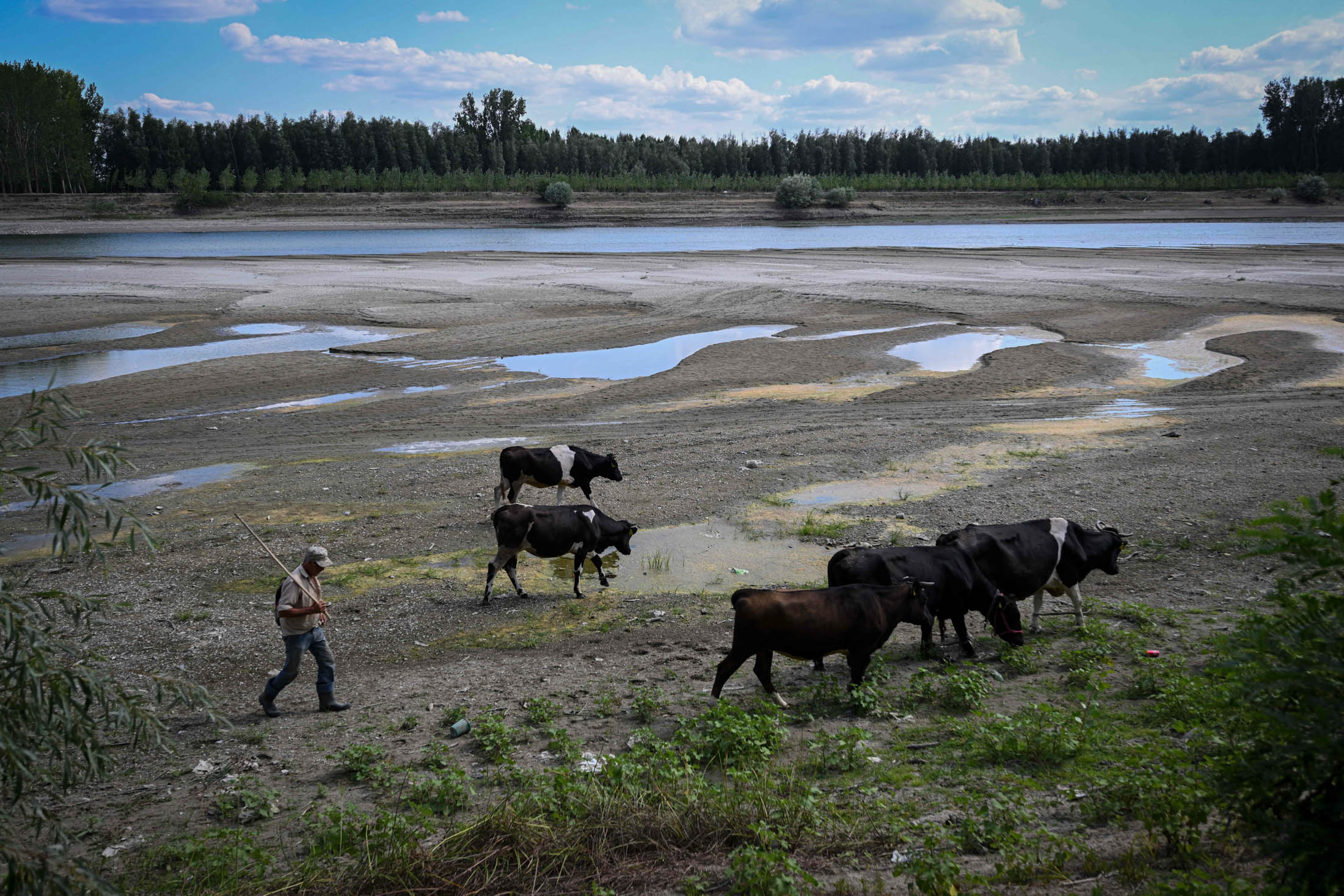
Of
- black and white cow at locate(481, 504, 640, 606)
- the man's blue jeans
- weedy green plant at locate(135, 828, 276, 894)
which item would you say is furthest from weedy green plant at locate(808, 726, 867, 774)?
black and white cow at locate(481, 504, 640, 606)

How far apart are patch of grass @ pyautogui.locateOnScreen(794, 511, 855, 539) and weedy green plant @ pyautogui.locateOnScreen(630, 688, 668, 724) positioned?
18.4 ft

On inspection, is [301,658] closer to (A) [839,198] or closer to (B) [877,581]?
(B) [877,581]

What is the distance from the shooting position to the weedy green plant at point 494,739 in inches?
293

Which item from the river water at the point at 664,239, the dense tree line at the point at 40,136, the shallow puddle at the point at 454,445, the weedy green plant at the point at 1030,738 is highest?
the dense tree line at the point at 40,136

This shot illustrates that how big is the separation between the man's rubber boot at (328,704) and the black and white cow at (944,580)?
5.18m

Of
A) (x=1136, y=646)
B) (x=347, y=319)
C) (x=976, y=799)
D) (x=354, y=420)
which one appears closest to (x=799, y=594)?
(x=976, y=799)

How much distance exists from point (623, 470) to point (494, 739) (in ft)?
31.7

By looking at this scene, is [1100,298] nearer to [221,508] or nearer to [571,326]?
[571,326]

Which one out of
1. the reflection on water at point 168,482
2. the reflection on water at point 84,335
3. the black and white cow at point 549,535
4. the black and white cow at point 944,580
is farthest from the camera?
the reflection on water at point 84,335

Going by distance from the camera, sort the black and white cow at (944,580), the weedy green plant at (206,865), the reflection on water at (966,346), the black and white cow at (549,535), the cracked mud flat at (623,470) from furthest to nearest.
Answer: the reflection on water at (966,346) → the black and white cow at (549,535) → the black and white cow at (944,580) → the cracked mud flat at (623,470) → the weedy green plant at (206,865)

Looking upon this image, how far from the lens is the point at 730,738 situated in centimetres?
729

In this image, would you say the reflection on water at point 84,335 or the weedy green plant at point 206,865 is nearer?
the weedy green plant at point 206,865

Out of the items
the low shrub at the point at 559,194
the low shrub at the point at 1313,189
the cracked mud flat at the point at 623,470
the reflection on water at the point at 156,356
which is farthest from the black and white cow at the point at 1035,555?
A: the low shrub at the point at 1313,189

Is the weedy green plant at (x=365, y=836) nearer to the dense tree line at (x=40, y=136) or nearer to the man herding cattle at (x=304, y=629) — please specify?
the man herding cattle at (x=304, y=629)
